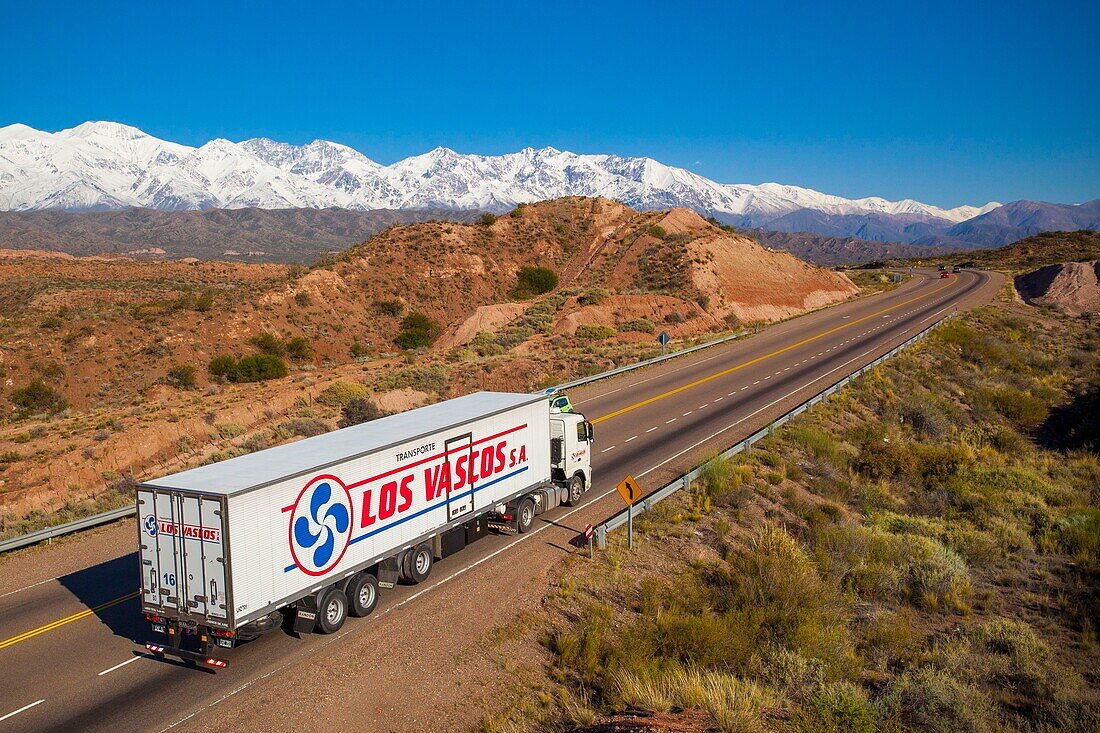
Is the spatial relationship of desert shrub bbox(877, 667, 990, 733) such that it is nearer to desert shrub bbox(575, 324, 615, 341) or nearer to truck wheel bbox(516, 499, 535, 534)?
truck wheel bbox(516, 499, 535, 534)

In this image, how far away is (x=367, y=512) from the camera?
45.1 feet

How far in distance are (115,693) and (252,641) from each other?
7.71ft

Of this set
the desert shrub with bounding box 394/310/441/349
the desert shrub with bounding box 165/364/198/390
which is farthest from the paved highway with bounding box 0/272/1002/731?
the desert shrub with bounding box 394/310/441/349

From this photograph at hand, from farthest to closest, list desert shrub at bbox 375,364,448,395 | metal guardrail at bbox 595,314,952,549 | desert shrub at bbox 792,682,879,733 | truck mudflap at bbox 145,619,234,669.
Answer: desert shrub at bbox 375,364,448,395 < metal guardrail at bbox 595,314,952,549 < truck mudflap at bbox 145,619,234,669 < desert shrub at bbox 792,682,879,733

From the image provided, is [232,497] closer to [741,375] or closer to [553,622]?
[553,622]

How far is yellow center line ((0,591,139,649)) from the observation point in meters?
13.6

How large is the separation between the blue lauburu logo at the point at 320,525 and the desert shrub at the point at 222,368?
43860mm

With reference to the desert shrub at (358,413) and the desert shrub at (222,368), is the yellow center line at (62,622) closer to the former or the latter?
the desert shrub at (358,413)

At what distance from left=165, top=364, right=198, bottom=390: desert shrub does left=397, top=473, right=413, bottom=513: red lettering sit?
41.1 m

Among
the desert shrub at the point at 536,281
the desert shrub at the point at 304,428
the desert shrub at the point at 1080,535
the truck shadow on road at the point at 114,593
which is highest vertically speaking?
the desert shrub at the point at 536,281

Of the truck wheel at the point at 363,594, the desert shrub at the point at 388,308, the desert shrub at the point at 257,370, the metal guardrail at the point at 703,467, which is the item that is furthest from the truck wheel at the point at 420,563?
the desert shrub at the point at 388,308

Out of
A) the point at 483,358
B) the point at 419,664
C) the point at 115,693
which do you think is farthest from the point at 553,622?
the point at 483,358

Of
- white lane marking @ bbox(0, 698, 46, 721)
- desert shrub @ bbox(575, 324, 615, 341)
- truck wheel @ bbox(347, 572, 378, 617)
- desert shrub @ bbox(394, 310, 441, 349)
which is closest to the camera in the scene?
white lane marking @ bbox(0, 698, 46, 721)

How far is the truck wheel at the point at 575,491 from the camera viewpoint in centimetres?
2048
